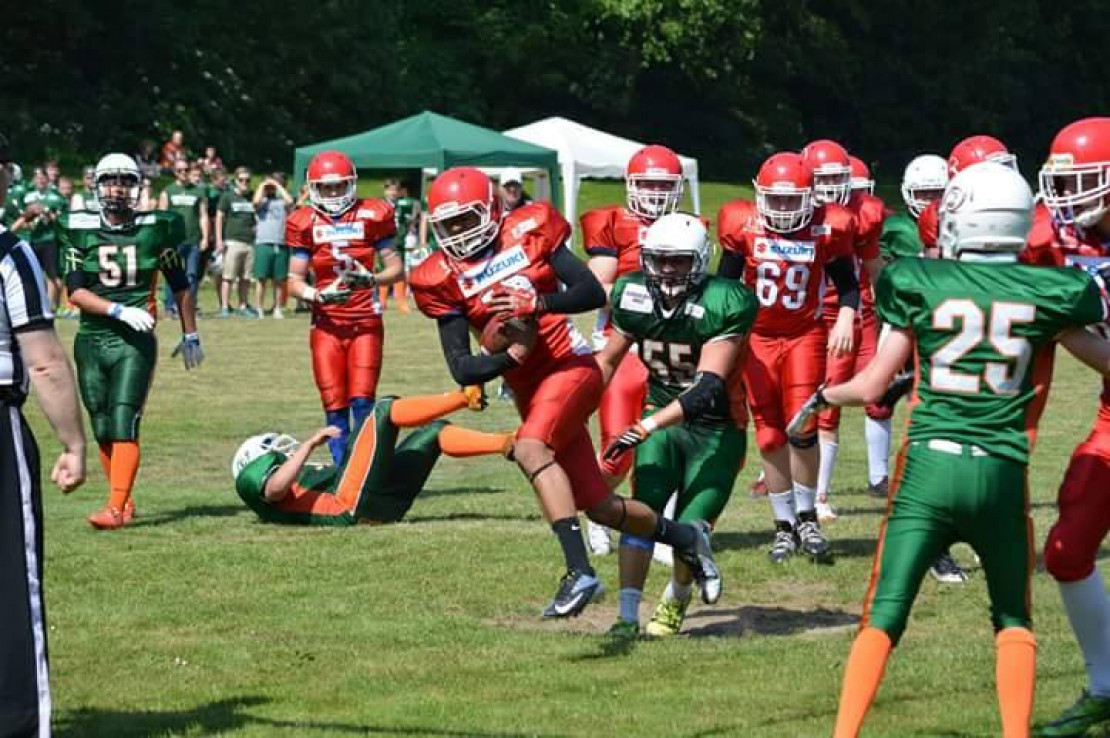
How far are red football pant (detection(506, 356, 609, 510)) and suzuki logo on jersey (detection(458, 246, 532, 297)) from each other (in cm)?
43

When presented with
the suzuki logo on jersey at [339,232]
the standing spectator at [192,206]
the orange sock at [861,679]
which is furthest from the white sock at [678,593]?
the standing spectator at [192,206]

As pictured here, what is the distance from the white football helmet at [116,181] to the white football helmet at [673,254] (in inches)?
155

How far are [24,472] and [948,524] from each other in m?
2.64

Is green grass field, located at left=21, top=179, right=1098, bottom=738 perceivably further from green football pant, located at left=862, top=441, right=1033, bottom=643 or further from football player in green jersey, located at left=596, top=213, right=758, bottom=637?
green football pant, located at left=862, top=441, right=1033, bottom=643

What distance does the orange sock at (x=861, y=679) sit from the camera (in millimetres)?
5426

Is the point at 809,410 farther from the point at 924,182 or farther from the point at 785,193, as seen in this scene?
the point at 924,182

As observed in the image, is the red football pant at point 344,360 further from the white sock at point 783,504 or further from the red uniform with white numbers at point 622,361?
the white sock at point 783,504

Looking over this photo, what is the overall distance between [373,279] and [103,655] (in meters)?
4.61

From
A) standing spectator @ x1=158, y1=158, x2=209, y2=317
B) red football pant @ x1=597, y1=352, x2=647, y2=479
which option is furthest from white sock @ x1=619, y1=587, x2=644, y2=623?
standing spectator @ x1=158, y1=158, x2=209, y2=317

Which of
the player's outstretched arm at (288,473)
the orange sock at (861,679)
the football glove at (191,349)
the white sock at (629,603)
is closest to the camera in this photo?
the orange sock at (861,679)

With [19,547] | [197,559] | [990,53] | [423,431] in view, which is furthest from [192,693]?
[990,53]

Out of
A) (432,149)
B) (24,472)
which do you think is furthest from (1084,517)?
(432,149)

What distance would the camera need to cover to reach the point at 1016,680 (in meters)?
5.51

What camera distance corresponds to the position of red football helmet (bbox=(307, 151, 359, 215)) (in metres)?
11.9
